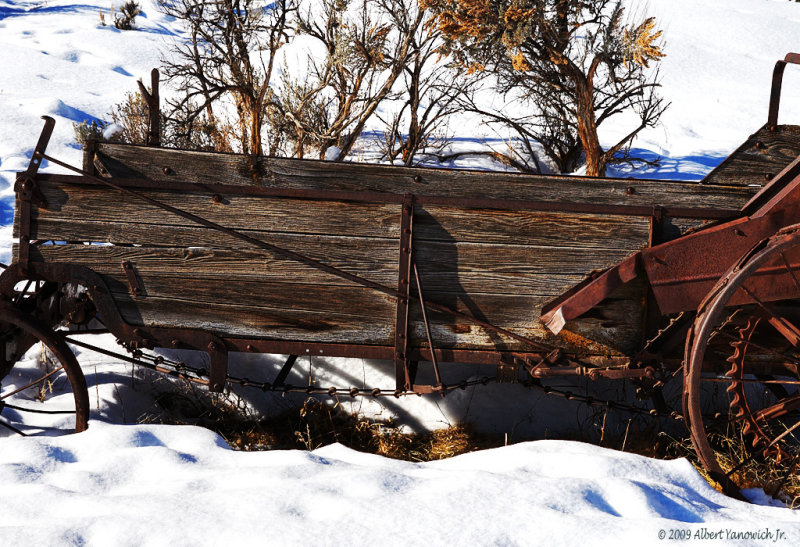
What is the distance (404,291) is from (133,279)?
1260 millimetres

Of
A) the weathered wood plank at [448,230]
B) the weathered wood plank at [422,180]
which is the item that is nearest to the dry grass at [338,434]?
the weathered wood plank at [448,230]

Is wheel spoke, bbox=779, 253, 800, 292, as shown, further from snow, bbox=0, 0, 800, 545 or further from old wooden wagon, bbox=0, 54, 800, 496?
snow, bbox=0, 0, 800, 545

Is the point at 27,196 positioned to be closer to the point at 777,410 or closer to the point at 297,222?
the point at 297,222

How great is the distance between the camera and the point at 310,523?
1.98 meters

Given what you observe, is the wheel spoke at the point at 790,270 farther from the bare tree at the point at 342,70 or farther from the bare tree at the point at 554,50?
the bare tree at the point at 342,70

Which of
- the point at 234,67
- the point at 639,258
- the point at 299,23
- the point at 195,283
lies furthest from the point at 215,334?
the point at 299,23

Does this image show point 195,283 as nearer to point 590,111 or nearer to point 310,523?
point 310,523

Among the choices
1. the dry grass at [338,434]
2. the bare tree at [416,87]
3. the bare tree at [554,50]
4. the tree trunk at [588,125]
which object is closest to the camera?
the dry grass at [338,434]

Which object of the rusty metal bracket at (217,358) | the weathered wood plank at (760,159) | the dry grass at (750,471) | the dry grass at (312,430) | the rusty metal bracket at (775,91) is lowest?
the dry grass at (312,430)

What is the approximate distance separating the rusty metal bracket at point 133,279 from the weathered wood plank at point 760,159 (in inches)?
106

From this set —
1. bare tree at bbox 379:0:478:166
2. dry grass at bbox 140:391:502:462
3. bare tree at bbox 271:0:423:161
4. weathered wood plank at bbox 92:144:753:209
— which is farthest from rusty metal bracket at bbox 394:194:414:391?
bare tree at bbox 379:0:478:166

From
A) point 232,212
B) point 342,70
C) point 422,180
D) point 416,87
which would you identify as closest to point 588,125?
point 416,87

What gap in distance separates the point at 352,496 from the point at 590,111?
19.6 feet

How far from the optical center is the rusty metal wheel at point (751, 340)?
243cm
